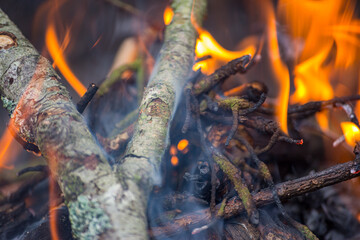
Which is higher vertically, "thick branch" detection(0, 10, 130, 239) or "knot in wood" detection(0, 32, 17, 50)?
"knot in wood" detection(0, 32, 17, 50)

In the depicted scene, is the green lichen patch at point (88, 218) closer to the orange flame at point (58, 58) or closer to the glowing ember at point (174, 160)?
the glowing ember at point (174, 160)

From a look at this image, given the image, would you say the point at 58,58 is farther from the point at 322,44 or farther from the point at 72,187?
the point at 322,44

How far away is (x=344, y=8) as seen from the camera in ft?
9.46

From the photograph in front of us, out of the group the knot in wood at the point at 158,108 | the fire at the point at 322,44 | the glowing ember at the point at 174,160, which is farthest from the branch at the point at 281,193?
the fire at the point at 322,44

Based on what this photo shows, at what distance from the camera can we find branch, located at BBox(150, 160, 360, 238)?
1542 mm

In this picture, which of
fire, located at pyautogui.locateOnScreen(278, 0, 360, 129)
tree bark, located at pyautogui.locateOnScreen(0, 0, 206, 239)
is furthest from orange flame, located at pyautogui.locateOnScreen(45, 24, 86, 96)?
fire, located at pyautogui.locateOnScreen(278, 0, 360, 129)

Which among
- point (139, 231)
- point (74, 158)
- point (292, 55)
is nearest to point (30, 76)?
point (74, 158)

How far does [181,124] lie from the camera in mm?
1949

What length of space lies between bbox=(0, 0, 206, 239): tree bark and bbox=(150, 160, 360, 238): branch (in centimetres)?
34

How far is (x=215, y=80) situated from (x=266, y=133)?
1.83 ft

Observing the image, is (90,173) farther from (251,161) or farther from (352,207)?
(352,207)

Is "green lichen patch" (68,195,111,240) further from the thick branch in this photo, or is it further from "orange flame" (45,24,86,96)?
"orange flame" (45,24,86,96)

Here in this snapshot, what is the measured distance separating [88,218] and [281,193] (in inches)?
41.5

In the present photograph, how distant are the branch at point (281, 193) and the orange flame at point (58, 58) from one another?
65.4 inches
